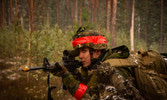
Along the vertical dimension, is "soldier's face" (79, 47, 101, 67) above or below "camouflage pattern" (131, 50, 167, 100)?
above

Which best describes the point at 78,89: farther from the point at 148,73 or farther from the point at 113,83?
the point at 148,73

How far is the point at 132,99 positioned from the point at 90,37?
128cm

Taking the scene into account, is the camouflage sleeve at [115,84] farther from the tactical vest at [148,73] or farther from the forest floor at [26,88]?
the forest floor at [26,88]

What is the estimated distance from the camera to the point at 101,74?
160 cm

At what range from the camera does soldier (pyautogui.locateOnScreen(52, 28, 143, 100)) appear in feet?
4.92

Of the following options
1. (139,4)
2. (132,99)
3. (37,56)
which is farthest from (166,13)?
(132,99)

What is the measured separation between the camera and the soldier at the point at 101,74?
1501mm

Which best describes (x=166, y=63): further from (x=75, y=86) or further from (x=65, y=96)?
(x=65, y=96)

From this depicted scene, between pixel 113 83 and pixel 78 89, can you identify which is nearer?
pixel 113 83

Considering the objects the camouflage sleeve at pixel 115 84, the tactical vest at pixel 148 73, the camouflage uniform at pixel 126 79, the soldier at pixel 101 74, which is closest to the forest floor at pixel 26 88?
the soldier at pixel 101 74

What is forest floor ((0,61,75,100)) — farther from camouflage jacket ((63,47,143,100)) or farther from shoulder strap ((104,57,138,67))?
shoulder strap ((104,57,138,67))

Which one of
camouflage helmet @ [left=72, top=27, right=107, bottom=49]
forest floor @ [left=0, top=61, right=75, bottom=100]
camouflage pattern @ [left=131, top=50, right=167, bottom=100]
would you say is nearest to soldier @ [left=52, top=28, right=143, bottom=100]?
camouflage helmet @ [left=72, top=27, right=107, bottom=49]

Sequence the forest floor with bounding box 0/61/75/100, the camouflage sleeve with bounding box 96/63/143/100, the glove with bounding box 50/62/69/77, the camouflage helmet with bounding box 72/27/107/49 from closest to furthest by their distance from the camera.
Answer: the camouflage sleeve with bounding box 96/63/143/100 < the glove with bounding box 50/62/69/77 < the camouflage helmet with bounding box 72/27/107/49 < the forest floor with bounding box 0/61/75/100

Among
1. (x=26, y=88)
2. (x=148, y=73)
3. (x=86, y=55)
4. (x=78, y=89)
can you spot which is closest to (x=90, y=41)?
(x=86, y=55)
